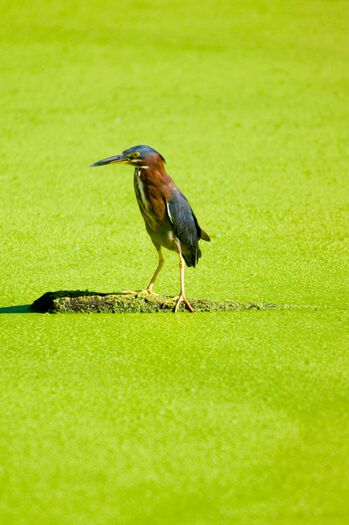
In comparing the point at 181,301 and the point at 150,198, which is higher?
the point at 150,198

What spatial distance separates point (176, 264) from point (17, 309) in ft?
2.24

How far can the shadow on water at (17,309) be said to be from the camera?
235 centimetres

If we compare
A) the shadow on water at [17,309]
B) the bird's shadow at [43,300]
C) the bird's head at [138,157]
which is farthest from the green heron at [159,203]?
the shadow on water at [17,309]

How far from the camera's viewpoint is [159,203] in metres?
2.44

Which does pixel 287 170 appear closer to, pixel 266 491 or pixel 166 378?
pixel 166 378

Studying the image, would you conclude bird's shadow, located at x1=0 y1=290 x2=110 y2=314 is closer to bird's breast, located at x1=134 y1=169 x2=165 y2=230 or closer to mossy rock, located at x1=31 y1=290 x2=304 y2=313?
mossy rock, located at x1=31 y1=290 x2=304 y2=313

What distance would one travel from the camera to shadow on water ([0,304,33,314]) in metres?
2.35

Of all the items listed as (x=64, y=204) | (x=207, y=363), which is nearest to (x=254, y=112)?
(x=64, y=204)

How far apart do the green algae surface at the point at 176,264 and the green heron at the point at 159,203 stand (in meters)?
0.18

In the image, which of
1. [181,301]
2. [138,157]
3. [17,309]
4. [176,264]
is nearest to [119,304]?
[181,301]

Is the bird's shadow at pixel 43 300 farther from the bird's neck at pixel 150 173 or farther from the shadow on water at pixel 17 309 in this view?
the bird's neck at pixel 150 173

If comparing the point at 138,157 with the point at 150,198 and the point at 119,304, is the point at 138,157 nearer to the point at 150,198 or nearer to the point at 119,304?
the point at 150,198

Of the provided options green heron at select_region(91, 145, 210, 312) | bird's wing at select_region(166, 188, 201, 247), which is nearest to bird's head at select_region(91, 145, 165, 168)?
green heron at select_region(91, 145, 210, 312)

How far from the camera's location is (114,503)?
1459mm
